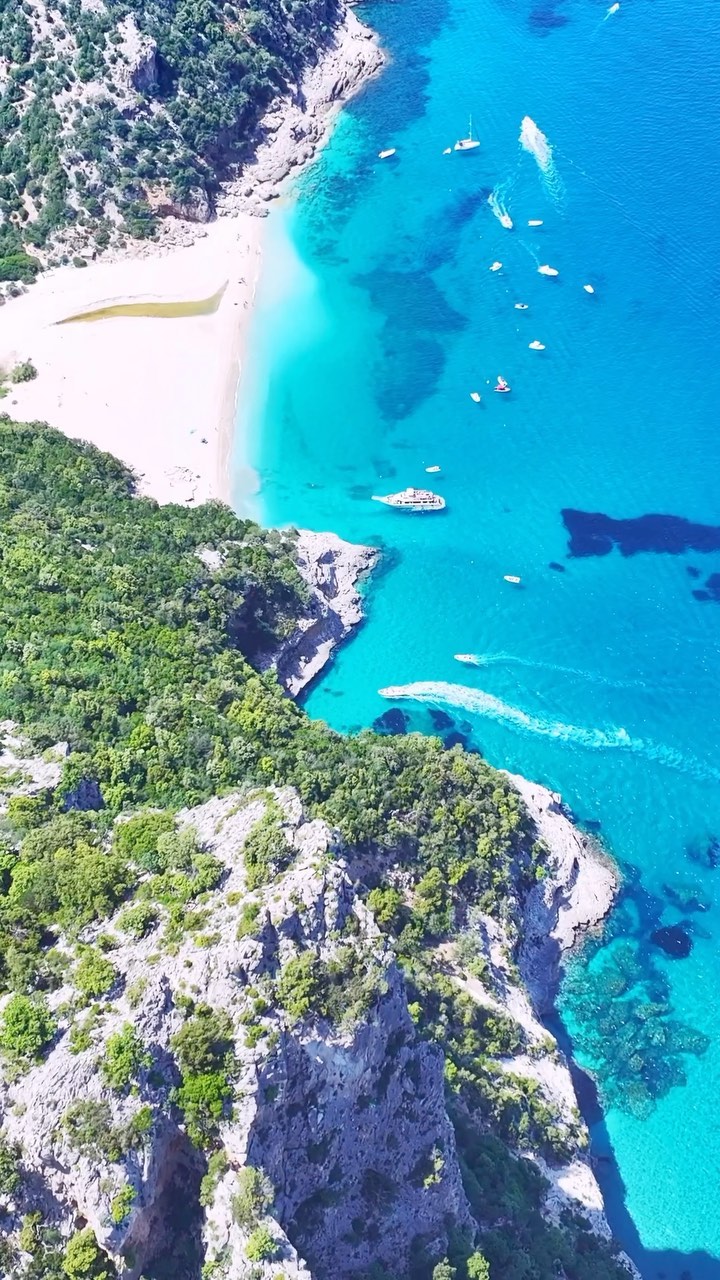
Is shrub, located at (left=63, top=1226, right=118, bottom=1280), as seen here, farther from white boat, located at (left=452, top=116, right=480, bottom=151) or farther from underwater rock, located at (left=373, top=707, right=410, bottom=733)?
white boat, located at (left=452, top=116, right=480, bottom=151)

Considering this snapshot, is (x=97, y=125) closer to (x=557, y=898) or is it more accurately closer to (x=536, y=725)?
(x=536, y=725)

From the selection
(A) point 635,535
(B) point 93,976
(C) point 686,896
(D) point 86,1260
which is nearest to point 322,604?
(A) point 635,535

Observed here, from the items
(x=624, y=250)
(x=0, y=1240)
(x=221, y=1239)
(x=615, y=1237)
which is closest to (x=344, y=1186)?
(x=221, y=1239)

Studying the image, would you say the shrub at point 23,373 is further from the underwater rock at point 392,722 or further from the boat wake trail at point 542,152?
the boat wake trail at point 542,152

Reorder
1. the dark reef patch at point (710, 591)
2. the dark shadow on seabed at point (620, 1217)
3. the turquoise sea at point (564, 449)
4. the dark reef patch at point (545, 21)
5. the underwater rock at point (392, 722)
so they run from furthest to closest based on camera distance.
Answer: the dark reef patch at point (545, 21), the dark reef patch at point (710, 591), the underwater rock at point (392, 722), the turquoise sea at point (564, 449), the dark shadow on seabed at point (620, 1217)

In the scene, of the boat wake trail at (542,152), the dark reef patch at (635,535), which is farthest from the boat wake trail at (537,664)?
the boat wake trail at (542,152)

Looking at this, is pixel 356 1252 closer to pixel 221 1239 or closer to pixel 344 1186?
pixel 344 1186
